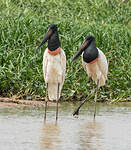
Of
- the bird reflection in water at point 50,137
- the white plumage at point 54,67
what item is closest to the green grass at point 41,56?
the white plumage at point 54,67

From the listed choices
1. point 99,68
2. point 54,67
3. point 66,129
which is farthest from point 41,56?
point 66,129

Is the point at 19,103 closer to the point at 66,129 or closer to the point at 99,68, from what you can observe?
the point at 99,68

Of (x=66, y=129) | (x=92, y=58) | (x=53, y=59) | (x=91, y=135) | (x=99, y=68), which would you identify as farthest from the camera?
(x=99, y=68)

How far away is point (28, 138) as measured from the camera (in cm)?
614

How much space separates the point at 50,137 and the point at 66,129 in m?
0.66

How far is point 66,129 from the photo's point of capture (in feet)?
22.9

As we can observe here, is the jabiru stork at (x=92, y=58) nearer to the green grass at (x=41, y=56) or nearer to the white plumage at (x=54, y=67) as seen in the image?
the white plumage at (x=54, y=67)

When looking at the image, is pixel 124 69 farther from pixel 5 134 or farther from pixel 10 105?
pixel 5 134

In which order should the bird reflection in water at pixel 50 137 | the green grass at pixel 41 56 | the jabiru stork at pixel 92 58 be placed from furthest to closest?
the green grass at pixel 41 56 → the jabiru stork at pixel 92 58 → the bird reflection in water at pixel 50 137

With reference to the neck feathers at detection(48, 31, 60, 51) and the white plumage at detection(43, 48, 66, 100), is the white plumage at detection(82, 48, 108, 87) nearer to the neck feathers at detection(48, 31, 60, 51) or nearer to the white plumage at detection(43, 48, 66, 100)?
the white plumage at detection(43, 48, 66, 100)

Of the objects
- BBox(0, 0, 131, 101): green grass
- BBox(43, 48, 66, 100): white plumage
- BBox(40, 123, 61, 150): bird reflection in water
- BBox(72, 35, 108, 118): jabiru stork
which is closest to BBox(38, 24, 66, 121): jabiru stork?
BBox(43, 48, 66, 100): white plumage

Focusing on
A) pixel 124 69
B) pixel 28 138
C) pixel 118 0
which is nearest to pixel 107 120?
pixel 28 138

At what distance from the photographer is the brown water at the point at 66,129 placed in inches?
231

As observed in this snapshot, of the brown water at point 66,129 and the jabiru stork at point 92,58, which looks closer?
the brown water at point 66,129
